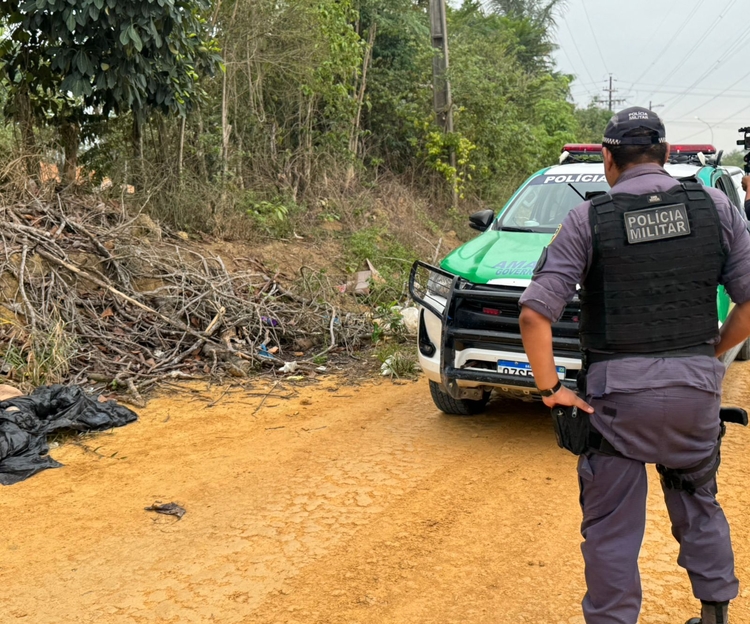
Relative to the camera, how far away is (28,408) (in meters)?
5.31

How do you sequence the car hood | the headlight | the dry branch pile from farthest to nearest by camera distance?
the dry branch pile
the headlight
the car hood

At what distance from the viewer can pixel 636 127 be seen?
8.15 feet

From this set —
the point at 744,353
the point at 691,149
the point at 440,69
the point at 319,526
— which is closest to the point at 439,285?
the point at 319,526

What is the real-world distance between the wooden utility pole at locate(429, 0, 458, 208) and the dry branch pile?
6.60 m

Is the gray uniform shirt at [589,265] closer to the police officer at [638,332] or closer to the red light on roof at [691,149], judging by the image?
the police officer at [638,332]

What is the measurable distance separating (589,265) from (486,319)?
2347mm

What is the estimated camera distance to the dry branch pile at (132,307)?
6.41m

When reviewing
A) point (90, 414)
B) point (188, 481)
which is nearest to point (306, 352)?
point (90, 414)

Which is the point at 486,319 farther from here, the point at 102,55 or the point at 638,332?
the point at 102,55

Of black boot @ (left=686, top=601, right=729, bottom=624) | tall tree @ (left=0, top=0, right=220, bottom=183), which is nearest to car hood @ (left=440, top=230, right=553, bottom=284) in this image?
black boot @ (left=686, top=601, right=729, bottom=624)

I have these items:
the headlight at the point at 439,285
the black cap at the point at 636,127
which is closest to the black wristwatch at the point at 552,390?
the black cap at the point at 636,127

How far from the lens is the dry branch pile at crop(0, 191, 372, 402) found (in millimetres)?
6406

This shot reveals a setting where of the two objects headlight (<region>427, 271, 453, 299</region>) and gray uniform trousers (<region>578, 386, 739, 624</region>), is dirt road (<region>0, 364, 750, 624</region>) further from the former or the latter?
headlight (<region>427, 271, 453, 299</region>)

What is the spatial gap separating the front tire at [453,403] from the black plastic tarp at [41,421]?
227cm
